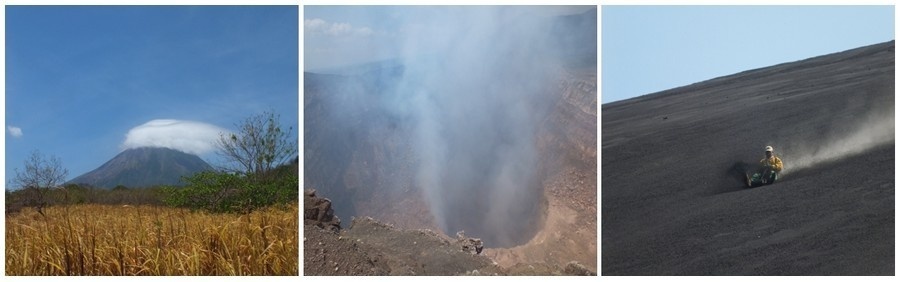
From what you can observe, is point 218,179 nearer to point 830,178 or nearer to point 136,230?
point 136,230

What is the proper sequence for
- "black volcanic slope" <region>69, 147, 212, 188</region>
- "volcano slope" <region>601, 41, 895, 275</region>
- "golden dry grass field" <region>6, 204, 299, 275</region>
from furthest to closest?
1. "black volcanic slope" <region>69, 147, 212, 188</region>
2. "volcano slope" <region>601, 41, 895, 275</region>
3. "golden dry grass field" <region>6, 204, 299, 275</region>

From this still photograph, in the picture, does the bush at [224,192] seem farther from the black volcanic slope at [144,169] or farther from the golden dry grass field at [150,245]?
the golden dry grass field at [150,245]

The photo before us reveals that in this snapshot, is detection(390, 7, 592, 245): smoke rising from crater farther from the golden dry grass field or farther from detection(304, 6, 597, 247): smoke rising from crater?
the golden dry grass field

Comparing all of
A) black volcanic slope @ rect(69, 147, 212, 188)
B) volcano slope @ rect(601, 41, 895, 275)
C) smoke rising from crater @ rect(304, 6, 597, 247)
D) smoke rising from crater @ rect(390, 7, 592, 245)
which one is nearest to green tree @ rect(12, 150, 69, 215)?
black volcanic slope @ rect(69, 147, 212, 188)

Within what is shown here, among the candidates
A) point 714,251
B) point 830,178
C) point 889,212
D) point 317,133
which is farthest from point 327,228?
point 889,212

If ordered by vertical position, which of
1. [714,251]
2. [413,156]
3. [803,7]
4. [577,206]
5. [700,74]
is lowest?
[714,251]

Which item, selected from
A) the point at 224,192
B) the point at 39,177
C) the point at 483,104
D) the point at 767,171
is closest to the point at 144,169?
the point at 224,192
